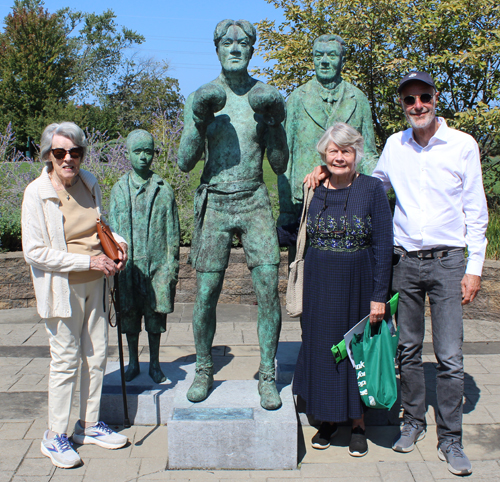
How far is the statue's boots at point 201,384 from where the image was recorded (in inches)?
137

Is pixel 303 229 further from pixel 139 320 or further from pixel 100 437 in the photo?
pixel 100 437

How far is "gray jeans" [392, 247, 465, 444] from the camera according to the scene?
3223 mm

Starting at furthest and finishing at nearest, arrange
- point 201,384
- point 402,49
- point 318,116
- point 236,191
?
point 402,49, point 318,116, point 201,384, point 236,191

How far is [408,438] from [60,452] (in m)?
2.11

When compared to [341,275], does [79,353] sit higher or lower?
lower

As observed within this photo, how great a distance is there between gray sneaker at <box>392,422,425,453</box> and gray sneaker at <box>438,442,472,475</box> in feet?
0.57

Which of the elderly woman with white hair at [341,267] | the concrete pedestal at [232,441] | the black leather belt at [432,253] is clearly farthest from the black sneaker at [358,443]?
the black leather belt at [432,253]

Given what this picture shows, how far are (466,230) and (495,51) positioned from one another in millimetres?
5758

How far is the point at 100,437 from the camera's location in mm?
3475

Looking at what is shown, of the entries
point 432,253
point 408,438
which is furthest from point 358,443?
point 432,253

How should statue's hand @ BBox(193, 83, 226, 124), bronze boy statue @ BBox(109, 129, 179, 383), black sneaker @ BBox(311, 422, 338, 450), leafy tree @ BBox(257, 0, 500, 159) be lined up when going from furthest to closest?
leafy tree @ BBox(257, 0, 500, 159)
bronze boy statue @ BBox(109, 129, 179, 383)
black sneaker @ BBox(311, 422, 338, 450)
statue's hand @ BBox(193, 83, 226, 124)

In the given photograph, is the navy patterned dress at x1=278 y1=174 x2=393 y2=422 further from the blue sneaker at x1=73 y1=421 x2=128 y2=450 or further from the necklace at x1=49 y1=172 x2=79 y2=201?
the necklace at x1=49 y1=172 x2=79 y2=201

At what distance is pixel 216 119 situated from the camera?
3.39 metres

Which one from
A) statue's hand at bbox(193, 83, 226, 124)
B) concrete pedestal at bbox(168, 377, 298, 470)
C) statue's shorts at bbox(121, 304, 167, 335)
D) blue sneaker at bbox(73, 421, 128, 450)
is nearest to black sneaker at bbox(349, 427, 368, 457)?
concrete pedestal at bbox(168, 377, 298, 470)
